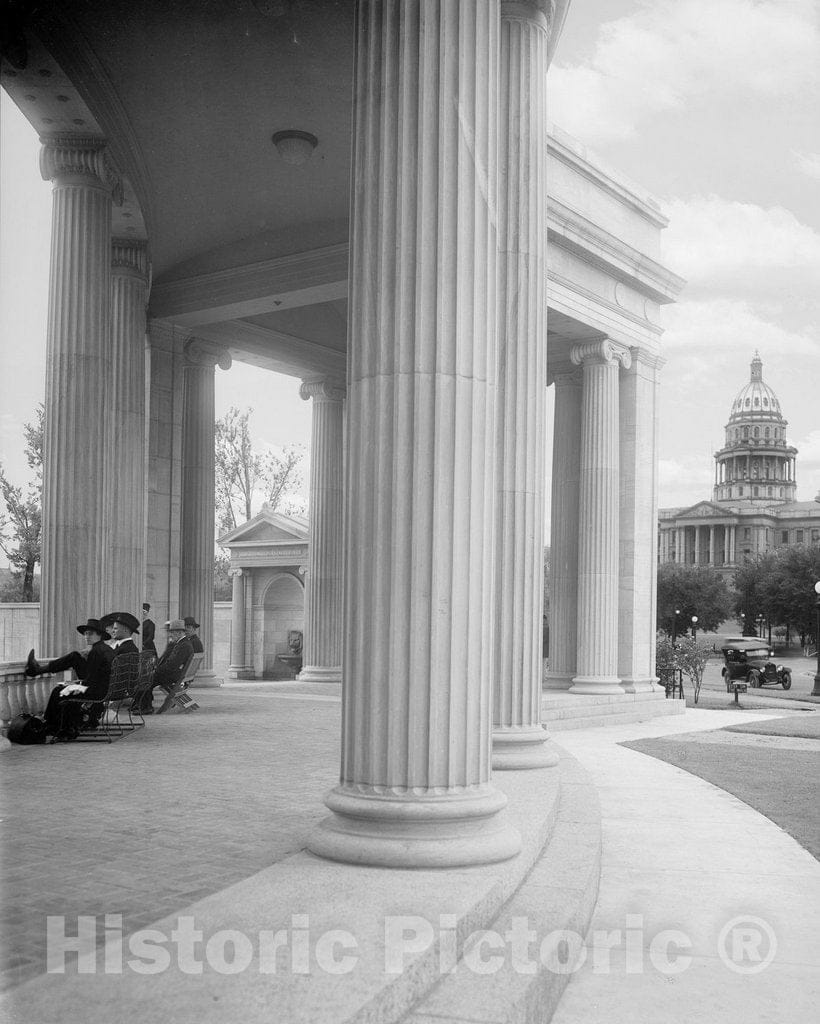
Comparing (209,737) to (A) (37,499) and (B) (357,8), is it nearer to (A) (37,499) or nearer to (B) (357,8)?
(B) (357,8)

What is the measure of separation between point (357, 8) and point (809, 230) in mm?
184428

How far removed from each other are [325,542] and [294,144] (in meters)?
14.6

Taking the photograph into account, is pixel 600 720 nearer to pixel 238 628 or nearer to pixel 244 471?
pixel 238 628

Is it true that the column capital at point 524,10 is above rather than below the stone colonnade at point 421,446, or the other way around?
above

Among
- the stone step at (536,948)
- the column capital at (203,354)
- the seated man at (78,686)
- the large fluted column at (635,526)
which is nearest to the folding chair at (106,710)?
the seated man at (78,686)

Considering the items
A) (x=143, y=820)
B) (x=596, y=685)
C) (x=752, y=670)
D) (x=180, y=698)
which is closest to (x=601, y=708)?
(x=596, y=685)

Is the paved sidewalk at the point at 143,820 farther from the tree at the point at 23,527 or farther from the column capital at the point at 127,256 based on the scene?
the tree at the point at 23,527

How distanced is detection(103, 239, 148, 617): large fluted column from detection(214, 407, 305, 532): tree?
128 ft

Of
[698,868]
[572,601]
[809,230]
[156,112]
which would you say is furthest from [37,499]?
[809,230]

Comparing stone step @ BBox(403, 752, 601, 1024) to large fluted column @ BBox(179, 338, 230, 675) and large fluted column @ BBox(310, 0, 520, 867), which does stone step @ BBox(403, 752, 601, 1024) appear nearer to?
large fluted column @ BBox(310, 0, 520, 867)

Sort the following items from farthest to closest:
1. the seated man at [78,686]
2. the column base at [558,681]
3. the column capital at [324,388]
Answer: the column capital at [324,388] < the column base at [558,681] < the seated man at [78,686]

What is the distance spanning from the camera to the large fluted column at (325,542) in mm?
33312

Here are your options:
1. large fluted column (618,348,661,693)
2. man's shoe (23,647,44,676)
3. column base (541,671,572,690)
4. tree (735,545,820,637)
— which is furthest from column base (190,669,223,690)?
tree (735,545,820,637)

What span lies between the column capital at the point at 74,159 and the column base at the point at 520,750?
41.5 ft
